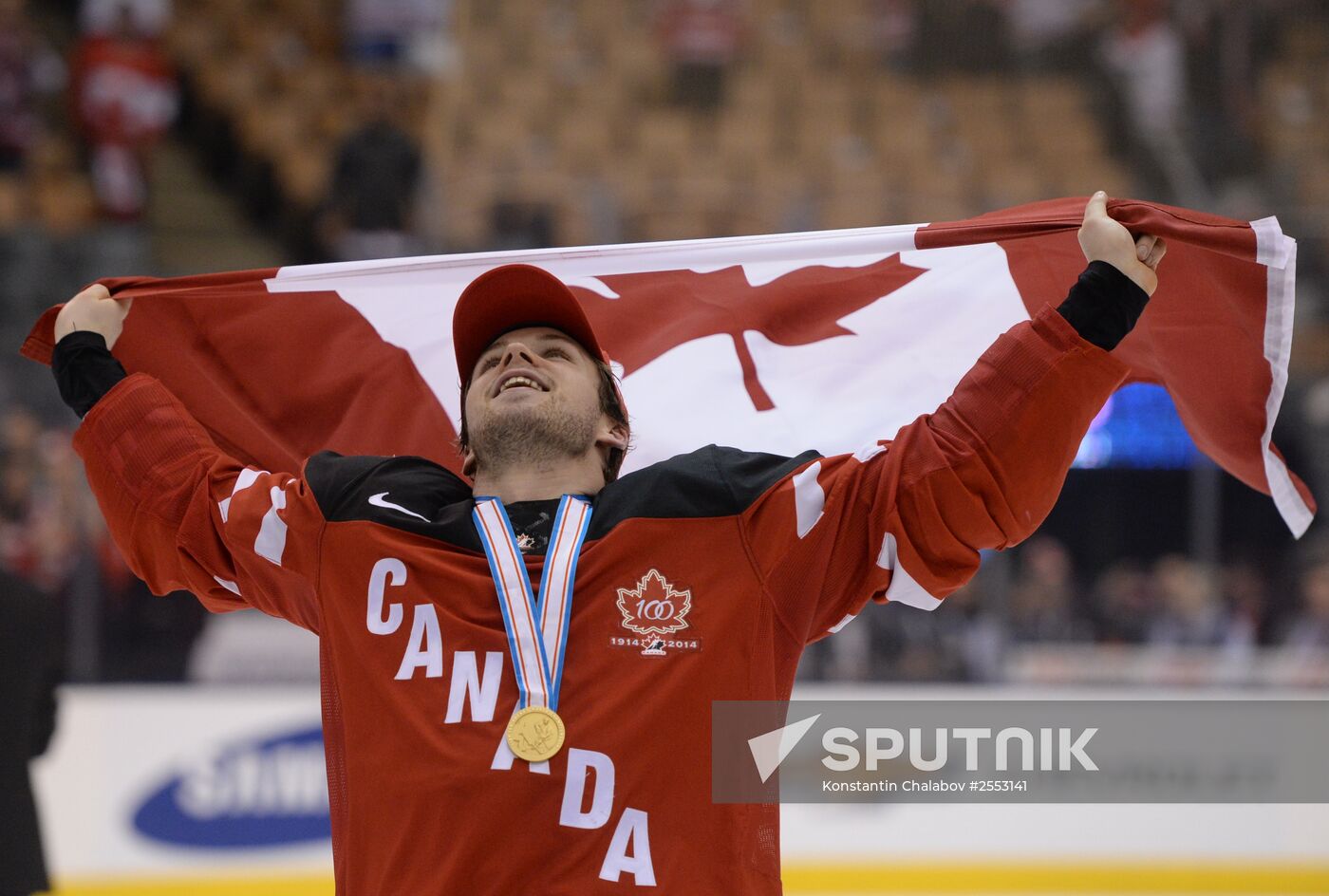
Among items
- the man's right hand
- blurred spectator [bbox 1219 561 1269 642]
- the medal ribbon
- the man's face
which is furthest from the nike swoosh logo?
blurred spectator [bbox 1219 561 1269 642]

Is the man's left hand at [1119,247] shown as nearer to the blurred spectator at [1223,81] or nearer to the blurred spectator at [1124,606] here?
the blurred spectator at [1124,606]

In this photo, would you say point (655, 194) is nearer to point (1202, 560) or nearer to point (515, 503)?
point (1202, 560)

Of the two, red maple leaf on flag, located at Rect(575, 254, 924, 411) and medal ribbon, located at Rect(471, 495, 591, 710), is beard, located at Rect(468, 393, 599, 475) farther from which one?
red maple leaf on flag, located at Rect(575, 254, 924, 411)

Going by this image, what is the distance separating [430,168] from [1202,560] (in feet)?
17.0

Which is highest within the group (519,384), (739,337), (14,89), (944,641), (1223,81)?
(1223,81)

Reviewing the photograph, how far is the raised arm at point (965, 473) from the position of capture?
7.29ft

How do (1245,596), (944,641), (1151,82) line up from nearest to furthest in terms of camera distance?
(944,641)
(1245,596)
(1151,82)

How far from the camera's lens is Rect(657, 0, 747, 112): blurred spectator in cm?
1054

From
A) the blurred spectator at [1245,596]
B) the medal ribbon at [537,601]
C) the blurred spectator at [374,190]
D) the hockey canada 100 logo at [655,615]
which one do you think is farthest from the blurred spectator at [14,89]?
the hockey canada 100 logo at [655,615]

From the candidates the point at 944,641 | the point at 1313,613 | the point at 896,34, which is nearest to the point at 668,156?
the point at 896,34

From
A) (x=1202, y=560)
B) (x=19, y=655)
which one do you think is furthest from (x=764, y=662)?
(x=1202, y=560)

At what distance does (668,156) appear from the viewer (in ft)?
32.6

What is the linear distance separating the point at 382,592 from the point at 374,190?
20.3 feet

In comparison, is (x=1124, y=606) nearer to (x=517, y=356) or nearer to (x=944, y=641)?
(x=944, y=641)
